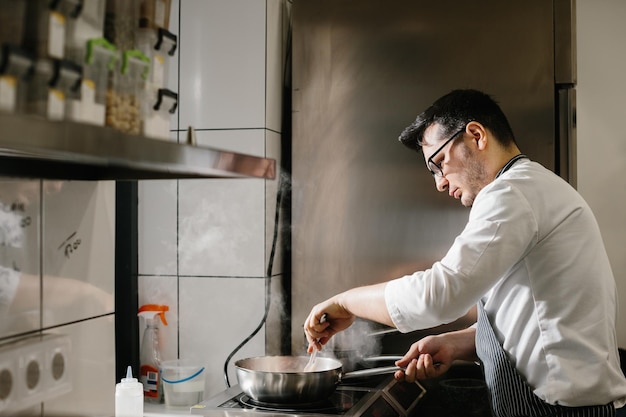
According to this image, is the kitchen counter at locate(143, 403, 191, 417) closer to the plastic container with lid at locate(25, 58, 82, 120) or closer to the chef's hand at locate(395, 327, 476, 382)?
the chef's hand at locate(395, 327, 476, 382)

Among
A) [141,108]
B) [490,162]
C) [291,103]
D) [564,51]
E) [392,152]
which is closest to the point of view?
[141,108]

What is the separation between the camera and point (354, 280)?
238 cm

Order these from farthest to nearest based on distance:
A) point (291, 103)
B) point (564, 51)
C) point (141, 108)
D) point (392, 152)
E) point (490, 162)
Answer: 1. point (291, 103)
2. point (392, 152)
3. point (564, 51)
4. point (490, 162)
5. point (141, 108)

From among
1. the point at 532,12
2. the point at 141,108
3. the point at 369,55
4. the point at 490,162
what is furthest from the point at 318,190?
the point at 141,108

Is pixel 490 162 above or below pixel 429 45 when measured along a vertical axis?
below

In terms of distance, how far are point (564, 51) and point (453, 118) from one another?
527mm

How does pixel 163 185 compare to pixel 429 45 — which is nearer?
pixel 429 45

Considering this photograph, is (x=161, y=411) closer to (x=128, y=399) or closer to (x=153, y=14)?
(x=128, y=399)

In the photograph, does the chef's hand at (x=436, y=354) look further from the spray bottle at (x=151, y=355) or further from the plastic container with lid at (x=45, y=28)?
the plastic container with lid at (x=45, y=28)

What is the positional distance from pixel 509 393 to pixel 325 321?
0.51 meters

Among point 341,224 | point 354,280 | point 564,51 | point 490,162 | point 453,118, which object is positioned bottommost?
point 354,280

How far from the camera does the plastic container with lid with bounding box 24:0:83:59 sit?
31.4 inches

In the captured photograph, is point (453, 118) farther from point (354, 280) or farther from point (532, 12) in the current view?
point (354, 280)

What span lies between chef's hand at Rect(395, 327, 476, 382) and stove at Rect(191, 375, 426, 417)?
0.07 m
